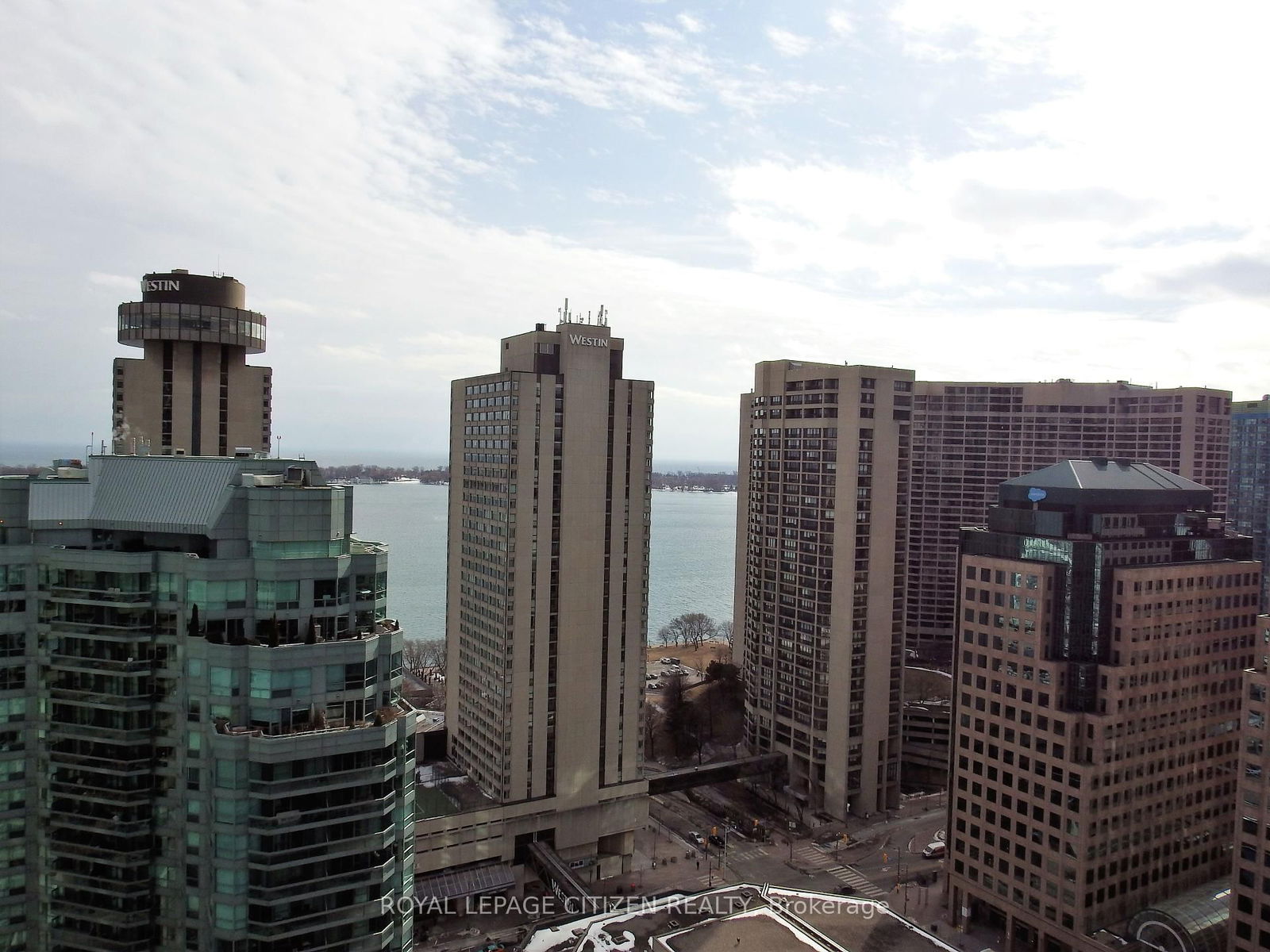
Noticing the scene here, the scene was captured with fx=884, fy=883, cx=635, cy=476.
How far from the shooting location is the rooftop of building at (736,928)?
148 feet

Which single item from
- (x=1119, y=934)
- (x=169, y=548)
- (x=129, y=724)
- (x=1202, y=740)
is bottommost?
(x=1119, y=934)

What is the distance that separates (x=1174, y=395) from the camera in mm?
123625

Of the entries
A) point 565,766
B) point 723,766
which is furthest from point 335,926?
point 723,766

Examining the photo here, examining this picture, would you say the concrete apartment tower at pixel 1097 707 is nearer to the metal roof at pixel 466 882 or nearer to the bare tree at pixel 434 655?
the metal roof at pixel 466 882

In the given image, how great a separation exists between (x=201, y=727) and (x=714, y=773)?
197ft

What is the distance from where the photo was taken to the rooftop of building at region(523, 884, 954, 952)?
44969 millimetres

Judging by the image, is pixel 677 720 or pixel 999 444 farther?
pixel 999 444

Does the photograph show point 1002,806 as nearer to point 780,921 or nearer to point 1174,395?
point 780,921

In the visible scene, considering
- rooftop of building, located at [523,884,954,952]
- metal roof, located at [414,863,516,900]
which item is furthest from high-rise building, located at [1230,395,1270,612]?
metal roof, located at [414,863,516,900]

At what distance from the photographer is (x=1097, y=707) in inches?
2274

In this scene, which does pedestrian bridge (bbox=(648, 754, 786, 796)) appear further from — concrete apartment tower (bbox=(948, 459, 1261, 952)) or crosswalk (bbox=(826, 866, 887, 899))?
concrete apartment tower (bbox=(948, 459, 1261, 952))

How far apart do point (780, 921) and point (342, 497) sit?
32.6 metres

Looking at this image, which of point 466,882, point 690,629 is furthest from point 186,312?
point 690,629

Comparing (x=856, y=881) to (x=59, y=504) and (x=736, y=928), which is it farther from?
(x=59, y=504)
